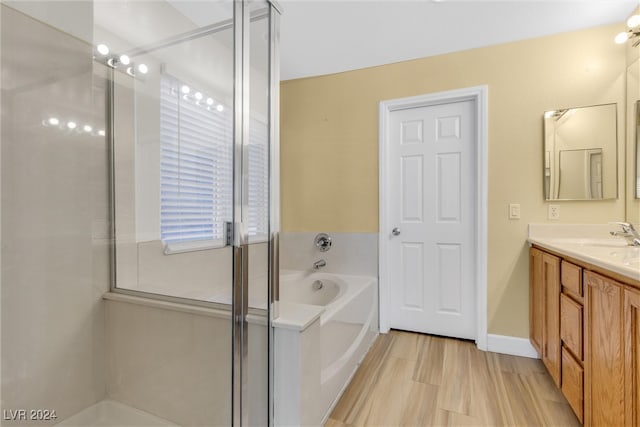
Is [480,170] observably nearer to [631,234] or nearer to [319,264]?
[631,234]

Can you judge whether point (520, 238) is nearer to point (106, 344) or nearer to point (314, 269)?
point (314, 269)

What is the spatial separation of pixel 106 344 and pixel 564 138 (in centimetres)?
290

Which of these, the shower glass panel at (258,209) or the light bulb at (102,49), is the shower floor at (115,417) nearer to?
the shower glass panel at (258,209)

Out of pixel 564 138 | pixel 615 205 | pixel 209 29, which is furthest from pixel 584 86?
pixel 209 29

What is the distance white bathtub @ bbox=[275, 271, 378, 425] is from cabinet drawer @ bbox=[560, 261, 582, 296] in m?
1.16

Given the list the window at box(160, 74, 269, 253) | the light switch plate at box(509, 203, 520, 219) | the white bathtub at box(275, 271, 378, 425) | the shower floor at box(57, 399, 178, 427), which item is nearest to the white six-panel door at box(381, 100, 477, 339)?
the light switch plate at box(509, 203, 520, 219)

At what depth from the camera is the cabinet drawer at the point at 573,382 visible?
1.34 m

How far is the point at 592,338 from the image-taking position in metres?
1.24

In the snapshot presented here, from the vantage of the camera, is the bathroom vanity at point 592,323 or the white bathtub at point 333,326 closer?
the bathroom vanity at point 592,323

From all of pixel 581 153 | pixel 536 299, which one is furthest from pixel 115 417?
pixel 581 153

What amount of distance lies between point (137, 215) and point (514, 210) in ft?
7.91

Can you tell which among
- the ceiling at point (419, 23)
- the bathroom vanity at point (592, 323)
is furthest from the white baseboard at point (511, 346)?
the ceiling at point (419, 23)

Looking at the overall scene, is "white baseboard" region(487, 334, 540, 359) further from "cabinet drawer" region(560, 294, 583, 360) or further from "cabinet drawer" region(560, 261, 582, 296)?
"cabinet drawer" region(560, 261, 582, 296)

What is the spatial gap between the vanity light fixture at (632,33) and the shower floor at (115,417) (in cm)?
328
